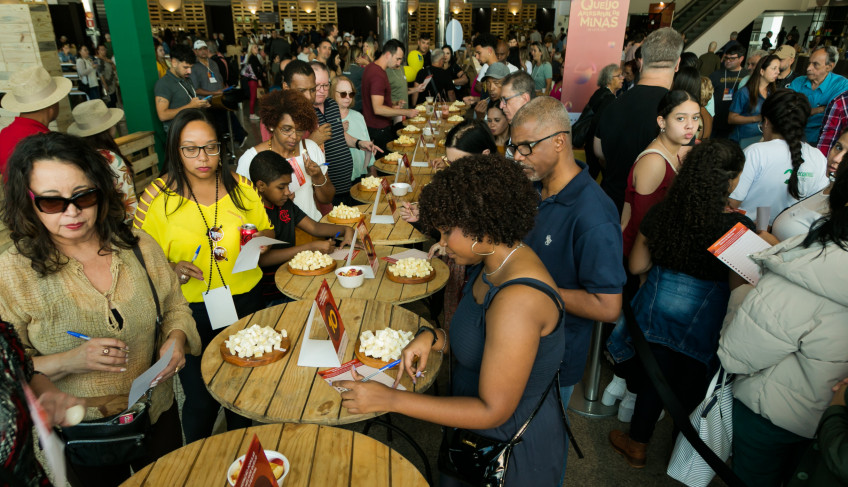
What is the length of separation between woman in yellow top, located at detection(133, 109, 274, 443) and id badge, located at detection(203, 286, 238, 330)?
11 centimetres

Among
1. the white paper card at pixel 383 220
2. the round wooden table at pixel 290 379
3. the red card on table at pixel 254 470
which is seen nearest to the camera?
the red card on table at pixel 254 470

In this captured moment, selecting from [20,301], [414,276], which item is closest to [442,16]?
[414,276]

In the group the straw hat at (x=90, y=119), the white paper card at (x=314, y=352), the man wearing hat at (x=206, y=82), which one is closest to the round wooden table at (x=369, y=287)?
the white paper card at (x=314, y=352)

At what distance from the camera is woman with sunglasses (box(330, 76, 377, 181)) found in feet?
15.7

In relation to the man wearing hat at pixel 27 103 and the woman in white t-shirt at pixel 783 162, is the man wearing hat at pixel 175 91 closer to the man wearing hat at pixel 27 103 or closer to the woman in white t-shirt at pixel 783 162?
the man wearing hat at pixel 27 103

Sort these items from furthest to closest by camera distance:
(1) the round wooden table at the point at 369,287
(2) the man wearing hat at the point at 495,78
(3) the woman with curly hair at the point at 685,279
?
(2) the man wearing hat at the point at 495,78
(1) the round wooden table at the point at 369,287
(3) the woman with curly hair at the point at 685,279

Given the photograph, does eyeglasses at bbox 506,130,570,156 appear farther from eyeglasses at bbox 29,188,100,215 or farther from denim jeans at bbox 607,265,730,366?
eyeglasses at bbox 29,188,100,215

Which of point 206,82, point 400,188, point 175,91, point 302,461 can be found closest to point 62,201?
point 302,461

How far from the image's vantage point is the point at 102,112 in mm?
3789

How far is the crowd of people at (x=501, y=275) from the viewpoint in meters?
1.57

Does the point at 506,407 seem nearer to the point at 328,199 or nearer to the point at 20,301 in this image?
the point at 20,301

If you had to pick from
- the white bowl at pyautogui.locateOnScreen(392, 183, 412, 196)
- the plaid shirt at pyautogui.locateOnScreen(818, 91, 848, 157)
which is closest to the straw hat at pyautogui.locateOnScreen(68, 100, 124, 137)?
the white bowl at pyautogui.locateOnScreen(392, 183, 412, 196)

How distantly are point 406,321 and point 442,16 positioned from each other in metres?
16.8

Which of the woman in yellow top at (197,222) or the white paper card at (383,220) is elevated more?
the woman in yellow top at (197,222)
